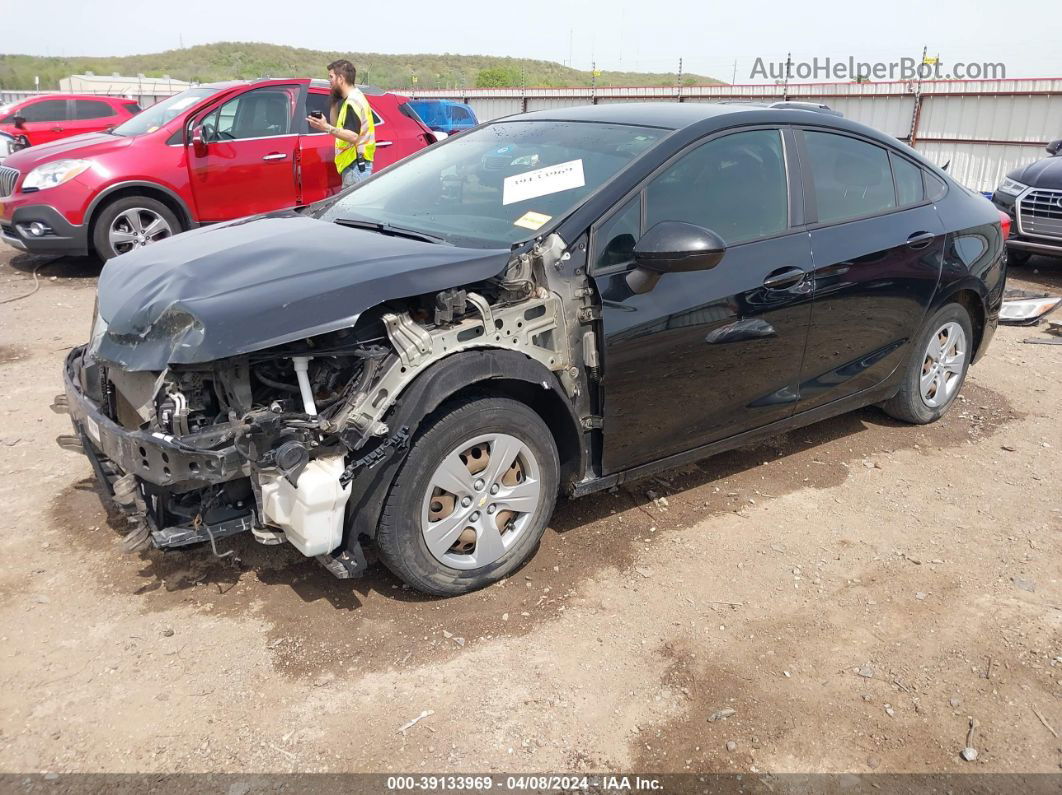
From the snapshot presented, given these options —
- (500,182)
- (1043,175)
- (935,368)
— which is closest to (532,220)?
(500,182)

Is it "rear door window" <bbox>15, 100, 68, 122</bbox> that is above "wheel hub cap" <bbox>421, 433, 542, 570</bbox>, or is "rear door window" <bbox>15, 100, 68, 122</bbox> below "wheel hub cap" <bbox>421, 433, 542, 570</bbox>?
above

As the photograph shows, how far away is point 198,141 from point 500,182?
549cm

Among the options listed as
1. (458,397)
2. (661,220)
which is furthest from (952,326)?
(458,397)

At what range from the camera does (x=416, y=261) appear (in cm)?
294

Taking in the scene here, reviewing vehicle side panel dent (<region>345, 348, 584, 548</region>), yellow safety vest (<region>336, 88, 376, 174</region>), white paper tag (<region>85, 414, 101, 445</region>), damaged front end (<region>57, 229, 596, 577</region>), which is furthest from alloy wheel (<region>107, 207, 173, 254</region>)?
vehicle side panel dent (<region>345, 348, 584, 548</region>)

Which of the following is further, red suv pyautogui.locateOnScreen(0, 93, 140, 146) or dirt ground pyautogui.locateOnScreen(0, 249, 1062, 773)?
red suv pyautogui.locateOnScreen(0, 93, 140, 146)

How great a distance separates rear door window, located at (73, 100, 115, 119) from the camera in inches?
639

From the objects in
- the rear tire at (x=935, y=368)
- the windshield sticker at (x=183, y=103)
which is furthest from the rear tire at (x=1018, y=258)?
the windshield sticker at (x=183, y=103)

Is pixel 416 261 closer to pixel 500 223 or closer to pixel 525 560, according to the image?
pixel 500 223

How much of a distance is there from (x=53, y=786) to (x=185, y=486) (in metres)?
0.91

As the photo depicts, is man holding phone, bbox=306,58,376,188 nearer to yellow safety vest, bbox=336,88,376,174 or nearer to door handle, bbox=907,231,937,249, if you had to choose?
yellow safety vest, bbox=336,88,376,174

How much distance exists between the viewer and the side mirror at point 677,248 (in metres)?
3.16

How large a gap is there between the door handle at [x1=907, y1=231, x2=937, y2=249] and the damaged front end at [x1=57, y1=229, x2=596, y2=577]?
2224 millimetres

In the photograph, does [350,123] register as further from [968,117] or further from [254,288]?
[968,117]
